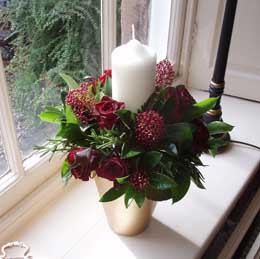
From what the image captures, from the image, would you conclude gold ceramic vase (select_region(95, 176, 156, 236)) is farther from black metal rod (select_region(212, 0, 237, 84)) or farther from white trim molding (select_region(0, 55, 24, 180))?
black metal rod (select_region(212, 0, 237, 84))

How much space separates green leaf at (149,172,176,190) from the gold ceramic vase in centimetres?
10

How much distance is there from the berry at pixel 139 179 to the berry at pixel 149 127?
50 millimetres

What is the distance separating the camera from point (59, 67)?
88 cm

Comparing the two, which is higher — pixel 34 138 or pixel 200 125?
pixel 200 125

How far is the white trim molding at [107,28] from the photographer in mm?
912

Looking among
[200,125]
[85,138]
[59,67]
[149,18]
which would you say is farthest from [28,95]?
[149,18]

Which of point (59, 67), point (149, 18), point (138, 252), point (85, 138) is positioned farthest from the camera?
point (149, 18)

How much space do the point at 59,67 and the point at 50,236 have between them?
0.39m

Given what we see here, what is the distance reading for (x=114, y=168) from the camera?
1.86 ft

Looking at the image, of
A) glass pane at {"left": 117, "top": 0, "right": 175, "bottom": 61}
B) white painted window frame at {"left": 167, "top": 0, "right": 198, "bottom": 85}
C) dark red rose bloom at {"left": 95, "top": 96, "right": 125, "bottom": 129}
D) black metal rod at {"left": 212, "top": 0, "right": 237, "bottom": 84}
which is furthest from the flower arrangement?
white painted window frame at {"left": 167, "top": 0, "right": 198, "bottom": 85}

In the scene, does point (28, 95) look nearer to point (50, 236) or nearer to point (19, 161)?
point (19, 161)

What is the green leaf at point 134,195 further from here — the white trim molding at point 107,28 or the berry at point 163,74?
the white trim molding at point 107,28

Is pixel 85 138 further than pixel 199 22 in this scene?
No

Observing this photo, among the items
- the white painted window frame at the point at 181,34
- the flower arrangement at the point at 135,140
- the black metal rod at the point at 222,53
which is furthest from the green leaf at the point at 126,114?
the white painted window frame at the point at 181,34
